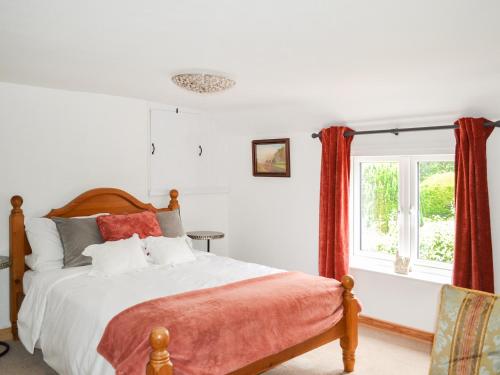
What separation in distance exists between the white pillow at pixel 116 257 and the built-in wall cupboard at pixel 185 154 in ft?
3.74

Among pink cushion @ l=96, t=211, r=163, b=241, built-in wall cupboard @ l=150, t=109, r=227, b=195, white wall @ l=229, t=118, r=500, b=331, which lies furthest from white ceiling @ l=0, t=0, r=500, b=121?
pink cushion @ l=96, t=211, r=163, b=241

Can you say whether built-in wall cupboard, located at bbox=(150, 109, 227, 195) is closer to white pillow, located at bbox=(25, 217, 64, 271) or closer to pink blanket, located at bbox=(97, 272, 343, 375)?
white pillow, located at bbox=(25, 217, 64, 271)

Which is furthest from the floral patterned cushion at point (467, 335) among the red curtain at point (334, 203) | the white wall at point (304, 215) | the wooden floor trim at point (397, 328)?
the red curtain at point (334, 203)

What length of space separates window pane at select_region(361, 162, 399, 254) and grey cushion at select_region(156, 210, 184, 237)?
1.82 metres

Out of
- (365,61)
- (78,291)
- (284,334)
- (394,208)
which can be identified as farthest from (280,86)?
(78,291)

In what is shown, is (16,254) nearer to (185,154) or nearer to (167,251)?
(167,251)

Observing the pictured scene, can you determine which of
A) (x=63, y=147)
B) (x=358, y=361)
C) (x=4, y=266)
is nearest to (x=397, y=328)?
(x=358, y=361)

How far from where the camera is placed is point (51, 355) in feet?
9.07

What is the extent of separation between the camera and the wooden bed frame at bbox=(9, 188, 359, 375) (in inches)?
80.9

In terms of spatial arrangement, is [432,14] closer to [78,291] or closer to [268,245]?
[78,291]

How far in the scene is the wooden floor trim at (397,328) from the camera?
3674mm

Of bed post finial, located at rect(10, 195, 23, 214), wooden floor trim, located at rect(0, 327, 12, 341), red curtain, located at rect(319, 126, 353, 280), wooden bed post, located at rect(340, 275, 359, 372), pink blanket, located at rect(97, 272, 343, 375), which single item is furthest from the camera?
red curtain, located at rect(319, 126, 353, 280)

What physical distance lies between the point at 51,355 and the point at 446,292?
2.35m

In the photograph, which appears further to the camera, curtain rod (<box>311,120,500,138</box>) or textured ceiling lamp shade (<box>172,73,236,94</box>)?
curtain rod (<box>311,120,500,138</box>)
